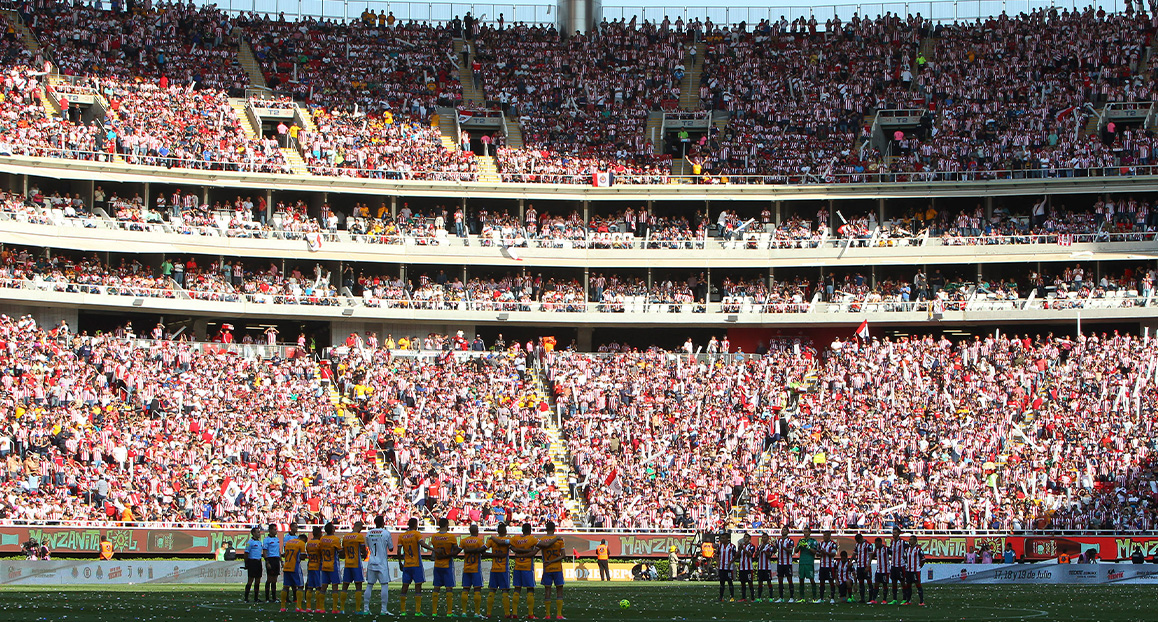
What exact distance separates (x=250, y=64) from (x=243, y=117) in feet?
12.9

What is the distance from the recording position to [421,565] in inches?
865

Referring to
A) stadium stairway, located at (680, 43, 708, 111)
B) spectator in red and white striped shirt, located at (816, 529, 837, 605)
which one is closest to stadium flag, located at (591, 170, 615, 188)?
stadium stairway, located at (680, 43, 708, 111)

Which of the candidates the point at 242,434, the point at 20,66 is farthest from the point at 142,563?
the point at 20,66

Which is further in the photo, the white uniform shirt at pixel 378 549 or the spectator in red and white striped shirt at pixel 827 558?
the spectator in red and white striped shirt at pixel 827 558

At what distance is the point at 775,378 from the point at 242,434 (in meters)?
16.0

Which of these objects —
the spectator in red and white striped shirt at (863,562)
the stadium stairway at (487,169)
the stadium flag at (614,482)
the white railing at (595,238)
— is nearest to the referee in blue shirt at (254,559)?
the spectator in red and white striped shirt at (863,562)

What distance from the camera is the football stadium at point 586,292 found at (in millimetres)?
38000

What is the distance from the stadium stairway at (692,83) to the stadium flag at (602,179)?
610cm

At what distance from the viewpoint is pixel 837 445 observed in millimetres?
41531

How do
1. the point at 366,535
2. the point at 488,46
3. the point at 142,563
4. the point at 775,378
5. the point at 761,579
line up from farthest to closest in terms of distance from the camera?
the point at 488,46, the point at 775,378, the point at 142,563, the point at 761,579, the point at 366,535

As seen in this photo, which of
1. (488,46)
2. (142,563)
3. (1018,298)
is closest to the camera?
(142,563)

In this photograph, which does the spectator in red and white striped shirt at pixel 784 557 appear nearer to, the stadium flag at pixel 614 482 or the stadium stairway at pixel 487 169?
the stadium flag at pixel 614 482

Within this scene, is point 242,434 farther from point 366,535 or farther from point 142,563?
point 366,535

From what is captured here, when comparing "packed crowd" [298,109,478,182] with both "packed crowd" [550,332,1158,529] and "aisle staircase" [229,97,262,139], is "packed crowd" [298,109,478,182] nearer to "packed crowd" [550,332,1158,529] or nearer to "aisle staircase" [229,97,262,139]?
"aisle staircase" [229,97,262,139]
